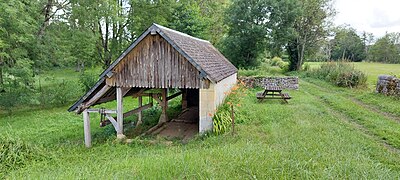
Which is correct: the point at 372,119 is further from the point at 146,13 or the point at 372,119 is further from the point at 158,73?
the point at 146,13

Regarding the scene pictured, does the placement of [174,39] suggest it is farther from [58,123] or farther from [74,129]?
[58,123]

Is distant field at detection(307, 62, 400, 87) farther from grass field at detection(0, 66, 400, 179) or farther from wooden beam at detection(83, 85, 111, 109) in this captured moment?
wooden beam at detection(83, 85, 111, 109)

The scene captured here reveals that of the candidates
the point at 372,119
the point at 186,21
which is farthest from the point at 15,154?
the point at 186,21

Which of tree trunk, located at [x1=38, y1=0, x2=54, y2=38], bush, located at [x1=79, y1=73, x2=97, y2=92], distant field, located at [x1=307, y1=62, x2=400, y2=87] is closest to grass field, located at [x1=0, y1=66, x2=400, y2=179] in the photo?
bush, located at [x1=79, y1=73, x2=97, y2=92]

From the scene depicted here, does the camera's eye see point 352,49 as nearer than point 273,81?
No

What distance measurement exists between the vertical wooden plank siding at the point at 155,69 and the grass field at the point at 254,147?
6.75 feet

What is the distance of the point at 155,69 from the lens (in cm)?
892

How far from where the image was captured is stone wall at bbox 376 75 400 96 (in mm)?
13191

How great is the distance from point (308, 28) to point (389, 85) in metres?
18.0

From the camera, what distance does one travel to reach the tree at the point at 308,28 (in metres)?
28.6

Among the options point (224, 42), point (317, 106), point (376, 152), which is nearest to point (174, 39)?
point (376, 152)

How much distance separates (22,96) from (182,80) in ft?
40.7

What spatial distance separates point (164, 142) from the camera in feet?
28.7

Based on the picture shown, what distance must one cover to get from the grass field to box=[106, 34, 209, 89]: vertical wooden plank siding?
206 cm
